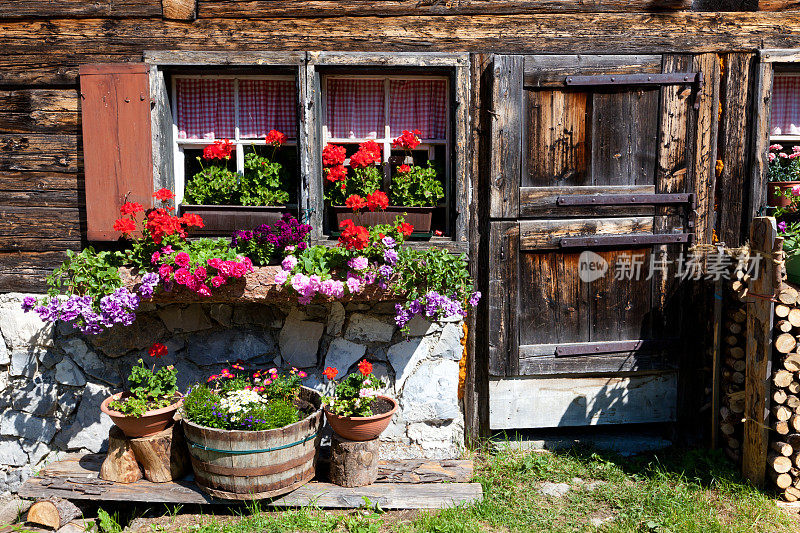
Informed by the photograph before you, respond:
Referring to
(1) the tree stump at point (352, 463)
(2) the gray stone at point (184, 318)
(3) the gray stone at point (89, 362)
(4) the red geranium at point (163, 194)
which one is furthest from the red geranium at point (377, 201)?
(3) the gray stone at point (89, 362)

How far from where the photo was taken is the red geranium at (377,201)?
405 cm

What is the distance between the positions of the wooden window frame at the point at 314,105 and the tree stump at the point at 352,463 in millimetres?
1367

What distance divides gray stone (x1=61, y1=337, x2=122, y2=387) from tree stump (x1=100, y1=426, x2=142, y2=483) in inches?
23.6

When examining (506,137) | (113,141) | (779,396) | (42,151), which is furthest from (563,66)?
(42,151)

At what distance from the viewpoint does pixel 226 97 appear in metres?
4.34

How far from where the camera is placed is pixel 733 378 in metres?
4.20

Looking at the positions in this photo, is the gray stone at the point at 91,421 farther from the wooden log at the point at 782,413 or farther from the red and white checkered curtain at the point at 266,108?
the wooden log at the point at 782,413

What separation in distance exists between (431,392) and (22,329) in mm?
2914

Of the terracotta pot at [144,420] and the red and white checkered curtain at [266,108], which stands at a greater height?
the red and white checkered curtain at [266,108]

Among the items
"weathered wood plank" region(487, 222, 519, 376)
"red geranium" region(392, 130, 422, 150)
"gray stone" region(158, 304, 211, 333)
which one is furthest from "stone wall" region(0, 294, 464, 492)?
"red geranium" region(392, 130, 422, 150)

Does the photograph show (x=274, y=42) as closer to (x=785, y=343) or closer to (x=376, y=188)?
(x=376, y=188)

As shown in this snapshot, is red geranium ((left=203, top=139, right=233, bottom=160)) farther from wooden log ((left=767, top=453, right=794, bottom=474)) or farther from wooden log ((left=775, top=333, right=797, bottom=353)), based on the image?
wooden log ((left=767, top=453, right=794, bottom=474))

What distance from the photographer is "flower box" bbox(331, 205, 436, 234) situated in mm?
4180

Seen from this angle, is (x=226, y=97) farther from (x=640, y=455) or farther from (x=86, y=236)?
(x=640, y=455)
